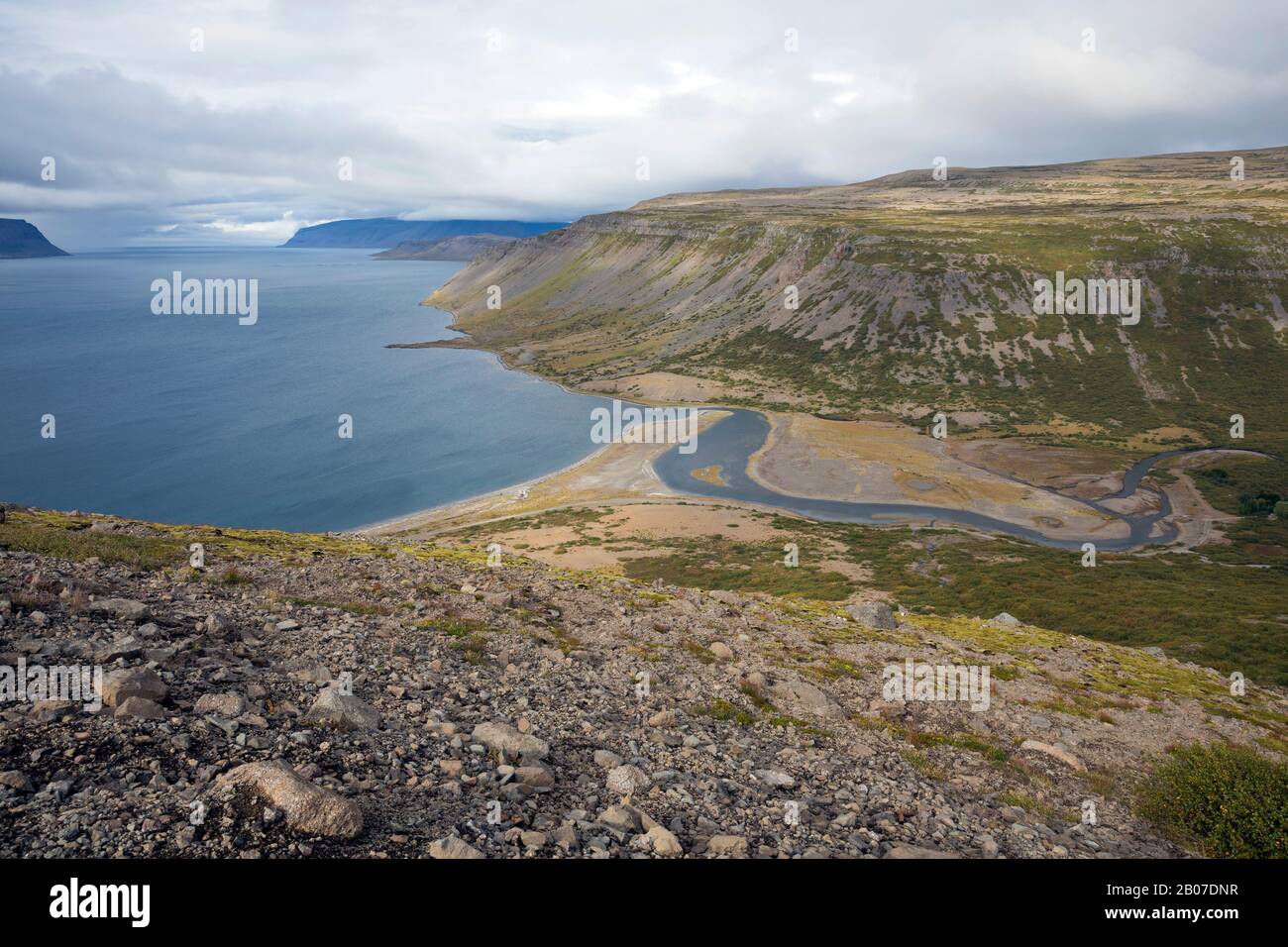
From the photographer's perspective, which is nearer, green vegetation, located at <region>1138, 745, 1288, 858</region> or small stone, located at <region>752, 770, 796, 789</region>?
green vegetation, located at <region>1138, 745, 1288, 858</region>

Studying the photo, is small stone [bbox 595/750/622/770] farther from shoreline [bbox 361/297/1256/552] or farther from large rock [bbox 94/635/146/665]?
shoreline [bbox 361/297/1256/552]

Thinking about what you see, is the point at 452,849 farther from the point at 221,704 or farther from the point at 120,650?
the point at 120,650

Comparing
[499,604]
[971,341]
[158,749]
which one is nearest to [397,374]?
[971,341]

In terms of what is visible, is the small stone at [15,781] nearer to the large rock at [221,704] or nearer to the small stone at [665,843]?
the large rock at [221,704]

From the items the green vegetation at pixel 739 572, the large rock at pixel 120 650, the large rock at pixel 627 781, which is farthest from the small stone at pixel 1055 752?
the green vegetation at pixel 739 572

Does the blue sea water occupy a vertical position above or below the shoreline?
above

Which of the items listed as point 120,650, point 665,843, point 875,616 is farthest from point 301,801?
point 875,616

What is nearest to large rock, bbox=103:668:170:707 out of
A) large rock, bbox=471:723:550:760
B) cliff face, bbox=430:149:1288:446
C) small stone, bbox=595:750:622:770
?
large rock, bbox=471:723:550:760

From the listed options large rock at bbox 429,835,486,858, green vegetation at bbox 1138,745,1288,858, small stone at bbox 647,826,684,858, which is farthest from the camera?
green vegetation at bbox 1138,745,1288,858
